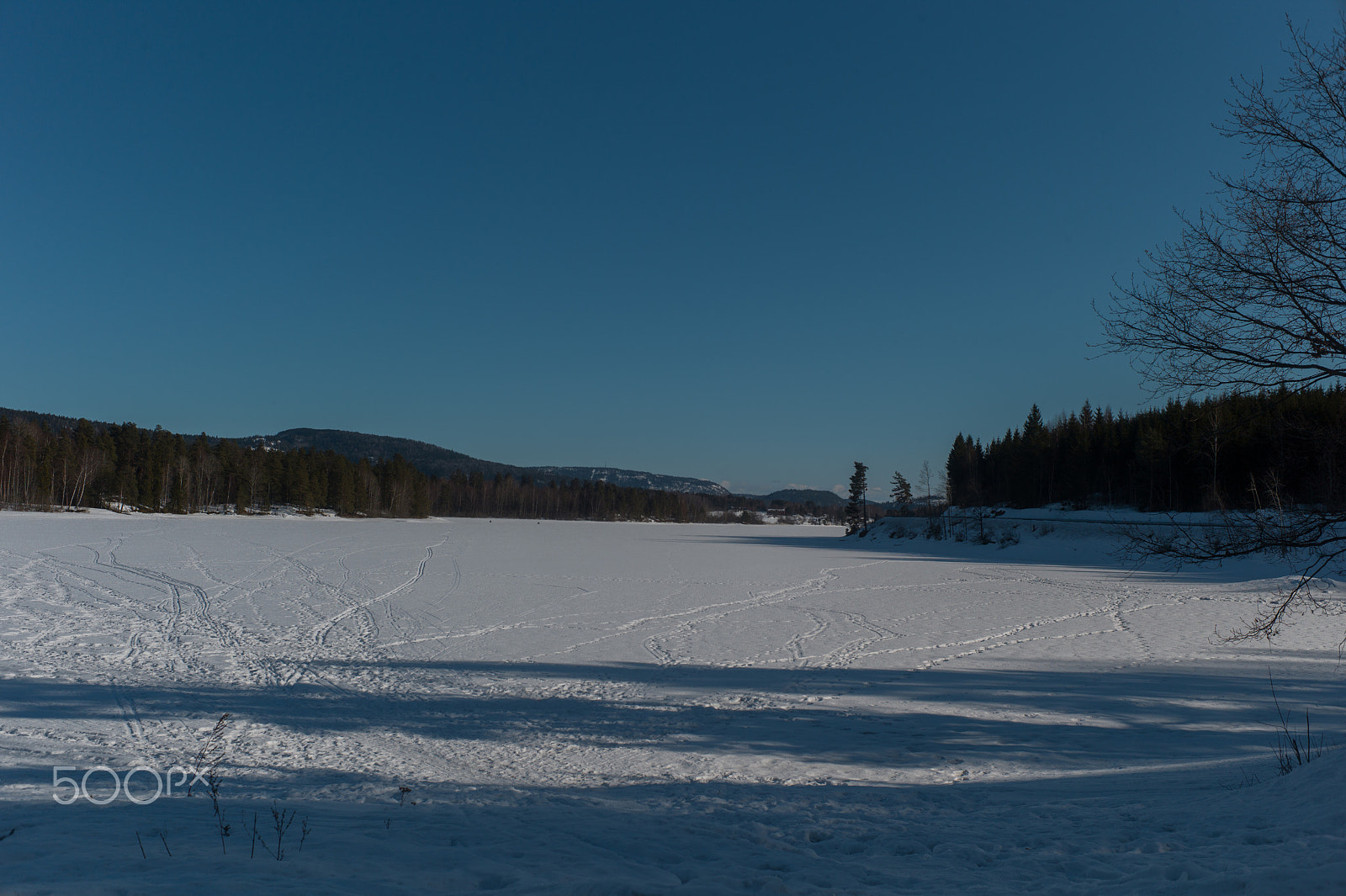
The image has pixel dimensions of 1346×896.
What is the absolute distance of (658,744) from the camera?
7.75 metres

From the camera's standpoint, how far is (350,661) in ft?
37.2

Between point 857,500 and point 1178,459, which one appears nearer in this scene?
point 1178,459

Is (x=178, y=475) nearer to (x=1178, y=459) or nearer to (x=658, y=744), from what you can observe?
(x=658, y=744)

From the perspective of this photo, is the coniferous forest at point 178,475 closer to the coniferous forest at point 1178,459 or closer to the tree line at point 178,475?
the tree line at point 178,475

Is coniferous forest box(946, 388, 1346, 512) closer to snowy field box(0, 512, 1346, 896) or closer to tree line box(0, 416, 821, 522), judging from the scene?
snowy field box(0, 512, 1346, 896)

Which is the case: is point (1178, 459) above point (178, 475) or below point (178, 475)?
above

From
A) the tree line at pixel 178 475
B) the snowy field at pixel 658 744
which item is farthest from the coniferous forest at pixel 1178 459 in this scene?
the tree line at pixel 178 475

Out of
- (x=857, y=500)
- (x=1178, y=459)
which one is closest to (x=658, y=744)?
(x=1178, y=459)

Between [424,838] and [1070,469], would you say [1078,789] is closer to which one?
[424,838]

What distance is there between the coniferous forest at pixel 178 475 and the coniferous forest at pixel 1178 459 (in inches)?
3275

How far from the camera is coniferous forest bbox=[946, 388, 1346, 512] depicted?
6.96m

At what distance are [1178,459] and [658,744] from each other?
14.7 meters

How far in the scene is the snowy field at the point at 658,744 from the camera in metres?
4.29

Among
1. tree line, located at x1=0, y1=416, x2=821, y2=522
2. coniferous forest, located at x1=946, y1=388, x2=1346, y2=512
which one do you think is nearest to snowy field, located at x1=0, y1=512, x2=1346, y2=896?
coniferous forest, located at x1=946, y1=388, x2=1346, y2=512
